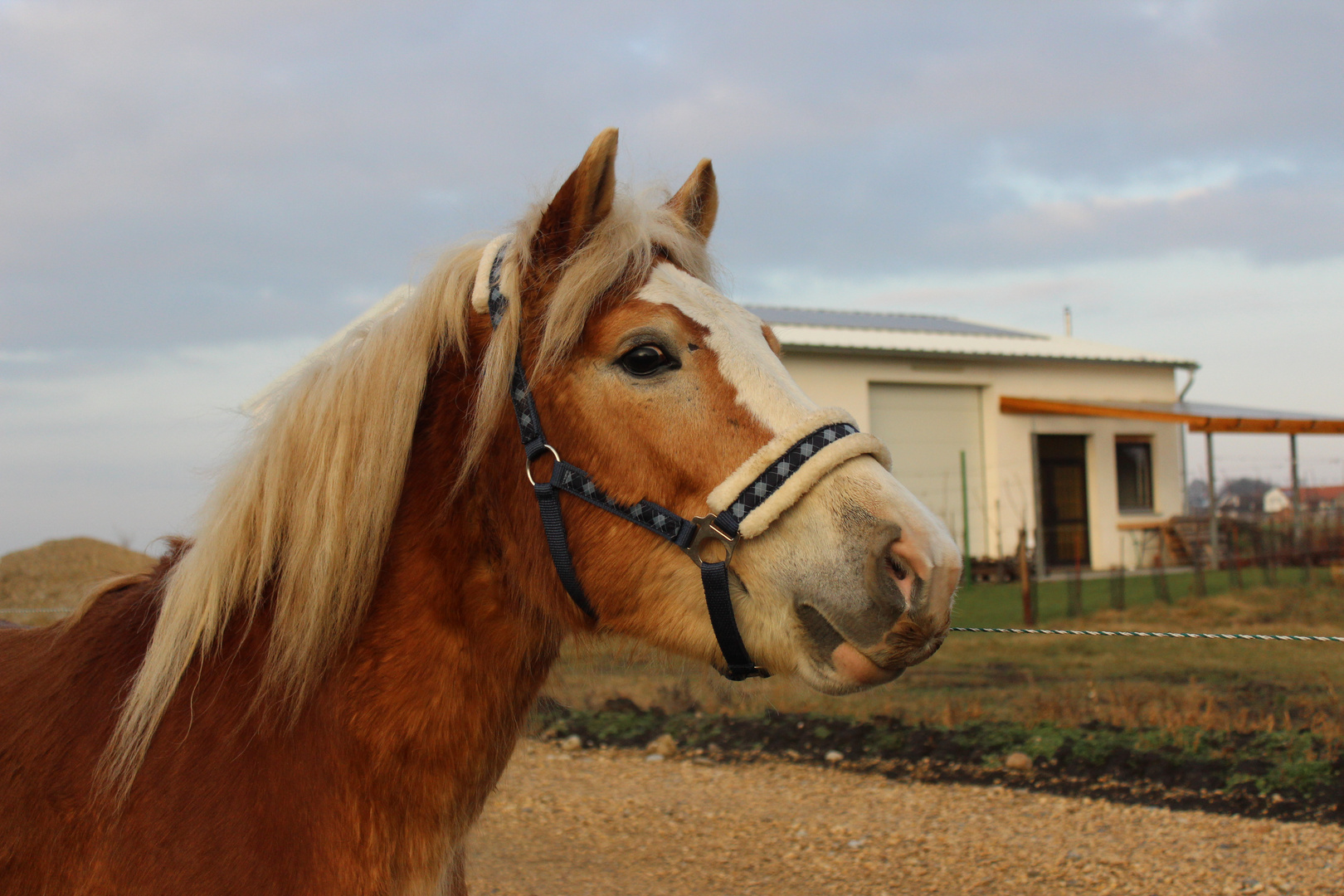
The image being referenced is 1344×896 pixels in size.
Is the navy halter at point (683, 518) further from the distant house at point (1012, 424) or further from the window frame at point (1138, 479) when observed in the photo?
the window frame at point (1138, 479)

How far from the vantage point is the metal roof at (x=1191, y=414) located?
16562mm

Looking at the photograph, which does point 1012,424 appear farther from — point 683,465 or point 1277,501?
point 683,465

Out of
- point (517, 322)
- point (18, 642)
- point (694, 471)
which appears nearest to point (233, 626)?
point (18, 642)

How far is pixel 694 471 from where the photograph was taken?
1710 mm

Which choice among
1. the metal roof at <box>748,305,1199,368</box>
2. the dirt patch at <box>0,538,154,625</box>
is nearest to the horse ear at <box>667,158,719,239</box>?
the dirt patch at <box>0,538,154,625</box>

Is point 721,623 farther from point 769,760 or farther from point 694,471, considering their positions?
point 769,760

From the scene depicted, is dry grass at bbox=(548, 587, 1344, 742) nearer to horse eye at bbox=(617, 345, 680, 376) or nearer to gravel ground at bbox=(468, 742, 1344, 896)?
gravel ground at bbox=(468, 742, 1344, 896)

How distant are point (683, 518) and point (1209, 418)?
55.3 feet

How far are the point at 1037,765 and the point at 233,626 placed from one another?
4.80 metres

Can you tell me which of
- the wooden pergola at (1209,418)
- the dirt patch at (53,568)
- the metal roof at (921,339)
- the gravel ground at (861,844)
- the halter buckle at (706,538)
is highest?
the metal roof at (921,339)

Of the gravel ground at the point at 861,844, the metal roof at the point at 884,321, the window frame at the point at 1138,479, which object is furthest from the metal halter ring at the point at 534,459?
the window frame at the point at 1138,479

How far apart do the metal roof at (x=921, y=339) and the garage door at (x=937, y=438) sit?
2.76 ft

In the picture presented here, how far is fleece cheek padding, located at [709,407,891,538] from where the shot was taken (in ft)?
5.28

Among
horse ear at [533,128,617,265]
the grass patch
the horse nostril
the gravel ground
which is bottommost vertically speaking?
the gravel ground
